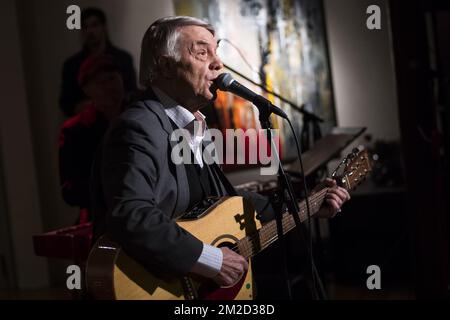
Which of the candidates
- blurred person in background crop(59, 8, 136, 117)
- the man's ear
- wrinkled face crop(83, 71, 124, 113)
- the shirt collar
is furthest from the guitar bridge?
blurred person in background crop(59, 8, 136, 117)

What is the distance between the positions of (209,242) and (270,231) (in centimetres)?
29

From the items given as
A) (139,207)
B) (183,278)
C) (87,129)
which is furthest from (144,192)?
(87,129)

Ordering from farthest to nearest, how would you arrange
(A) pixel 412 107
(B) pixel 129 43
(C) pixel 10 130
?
(C) pixel 10 130
(B) pixel 129 43
(A) pixel 412 107

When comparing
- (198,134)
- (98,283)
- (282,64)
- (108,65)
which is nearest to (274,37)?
(282,64)

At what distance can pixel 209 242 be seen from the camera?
1.71 metres

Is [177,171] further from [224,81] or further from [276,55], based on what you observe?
[276,55]

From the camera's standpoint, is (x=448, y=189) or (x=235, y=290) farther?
(x=448, y=189)

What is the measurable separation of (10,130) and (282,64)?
1.95 m

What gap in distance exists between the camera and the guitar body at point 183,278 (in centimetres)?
153

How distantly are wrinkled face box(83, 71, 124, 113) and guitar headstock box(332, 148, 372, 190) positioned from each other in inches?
53.7

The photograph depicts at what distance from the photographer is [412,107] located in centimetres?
300

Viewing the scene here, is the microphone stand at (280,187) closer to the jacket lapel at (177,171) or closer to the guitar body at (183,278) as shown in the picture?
the guitar body at (183,278)
